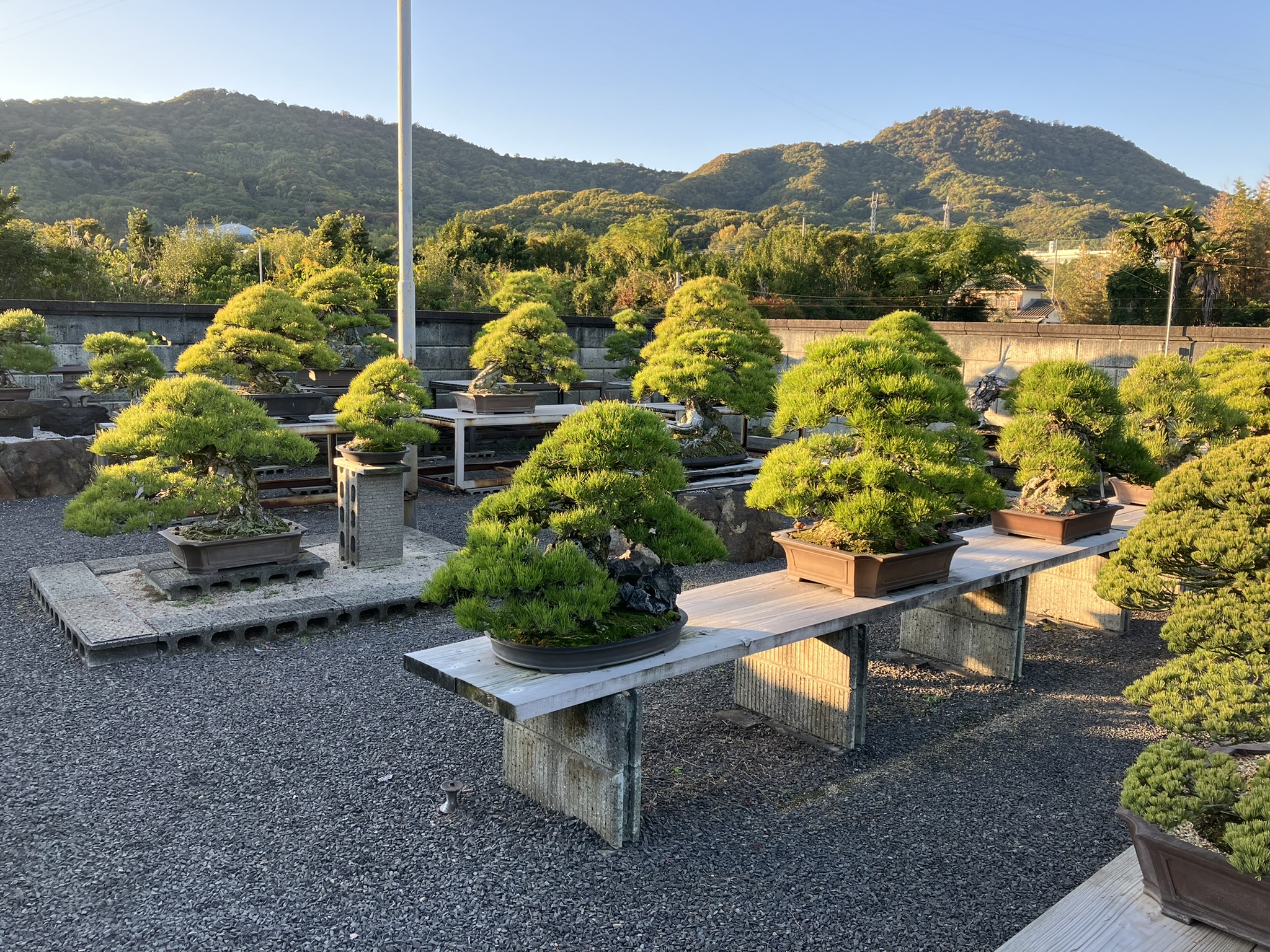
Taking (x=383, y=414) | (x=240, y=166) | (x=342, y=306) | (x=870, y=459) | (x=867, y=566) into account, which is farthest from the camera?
(x=240, y=166)

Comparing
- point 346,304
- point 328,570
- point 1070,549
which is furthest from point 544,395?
point 1070,549

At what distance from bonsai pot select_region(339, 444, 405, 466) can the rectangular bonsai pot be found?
4.29 metres

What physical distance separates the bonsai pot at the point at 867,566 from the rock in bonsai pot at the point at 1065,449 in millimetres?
1065

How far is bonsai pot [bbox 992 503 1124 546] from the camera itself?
444cm

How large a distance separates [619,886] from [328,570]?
11.1ft

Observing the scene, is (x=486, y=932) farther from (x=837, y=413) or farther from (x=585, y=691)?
(x=837, y=413)

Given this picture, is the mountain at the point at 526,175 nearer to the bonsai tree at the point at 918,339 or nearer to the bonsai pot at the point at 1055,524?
the bonsai tree at the point at 918,339

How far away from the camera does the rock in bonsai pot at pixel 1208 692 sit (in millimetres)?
1930

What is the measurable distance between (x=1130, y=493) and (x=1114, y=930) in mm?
4422

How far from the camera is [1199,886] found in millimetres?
1988

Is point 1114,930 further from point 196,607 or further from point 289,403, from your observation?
point 289,403

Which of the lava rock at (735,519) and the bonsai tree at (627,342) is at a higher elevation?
the bonsai tree at (627,342)

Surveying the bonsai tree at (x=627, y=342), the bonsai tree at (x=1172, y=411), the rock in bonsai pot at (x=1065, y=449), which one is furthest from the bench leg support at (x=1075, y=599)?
the bonsai tree at (x=627, y=342)

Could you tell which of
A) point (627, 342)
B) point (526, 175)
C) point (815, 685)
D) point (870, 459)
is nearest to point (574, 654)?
point (815, 685)
